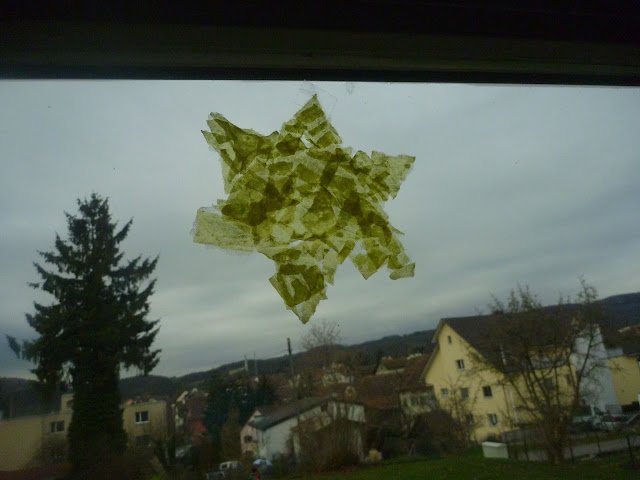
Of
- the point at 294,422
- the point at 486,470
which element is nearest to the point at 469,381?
the point at 486,470

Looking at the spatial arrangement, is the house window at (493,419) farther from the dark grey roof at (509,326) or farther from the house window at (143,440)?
the house window at (143,440)

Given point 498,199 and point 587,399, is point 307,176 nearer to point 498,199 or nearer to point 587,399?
point 498,199

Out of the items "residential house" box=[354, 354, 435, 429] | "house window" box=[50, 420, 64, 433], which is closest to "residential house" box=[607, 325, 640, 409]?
"residential house" box=[354, 354, 435, 429]

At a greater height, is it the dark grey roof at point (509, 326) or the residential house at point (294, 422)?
the dark grey roof at point (509, 326)

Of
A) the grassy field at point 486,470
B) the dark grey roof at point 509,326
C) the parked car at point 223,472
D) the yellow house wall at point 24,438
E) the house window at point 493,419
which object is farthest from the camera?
the house window at point 493,419

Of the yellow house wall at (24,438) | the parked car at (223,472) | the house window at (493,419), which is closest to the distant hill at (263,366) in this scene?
the yellow house wall at (24,438)

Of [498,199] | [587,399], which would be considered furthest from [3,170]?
[587,399]
